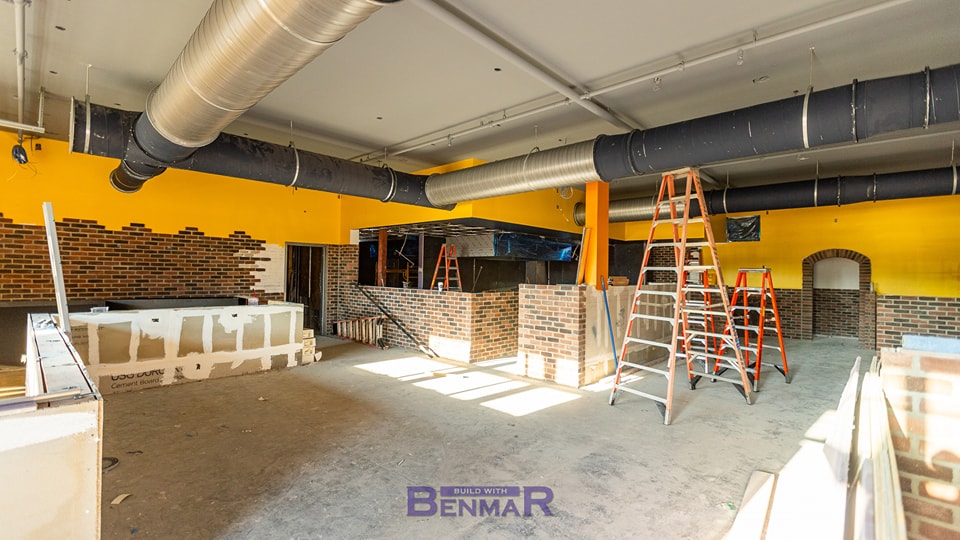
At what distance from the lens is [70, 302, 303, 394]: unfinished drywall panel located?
4613 millimetres

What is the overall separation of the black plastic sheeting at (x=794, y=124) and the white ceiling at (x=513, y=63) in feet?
1.38

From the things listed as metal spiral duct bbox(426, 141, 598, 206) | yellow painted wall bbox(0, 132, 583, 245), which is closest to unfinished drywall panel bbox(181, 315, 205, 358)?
yellow painted wall bbox(0, 132, 583, 245)

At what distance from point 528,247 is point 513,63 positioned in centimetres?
488

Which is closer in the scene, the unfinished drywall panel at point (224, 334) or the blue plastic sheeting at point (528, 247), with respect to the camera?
the unfinished drywall panel at point (224, 334)

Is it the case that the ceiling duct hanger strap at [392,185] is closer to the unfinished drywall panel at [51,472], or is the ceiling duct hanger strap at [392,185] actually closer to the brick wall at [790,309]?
the unfinished drywall panel at [51,472]

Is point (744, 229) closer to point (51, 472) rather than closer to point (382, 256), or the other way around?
point (382, 256)

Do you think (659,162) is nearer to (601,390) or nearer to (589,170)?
(589,170)

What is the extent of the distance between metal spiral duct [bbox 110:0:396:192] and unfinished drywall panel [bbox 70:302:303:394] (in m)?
2.70

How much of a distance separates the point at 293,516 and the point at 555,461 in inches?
69.0

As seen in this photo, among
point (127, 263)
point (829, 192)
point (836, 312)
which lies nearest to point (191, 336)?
point (127, 263)

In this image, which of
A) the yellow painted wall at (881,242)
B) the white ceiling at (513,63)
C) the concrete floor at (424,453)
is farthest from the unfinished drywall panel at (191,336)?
the yellow painted wall at (881,242)

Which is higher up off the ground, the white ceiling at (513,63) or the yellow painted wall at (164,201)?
the white ceiling at (513,63)

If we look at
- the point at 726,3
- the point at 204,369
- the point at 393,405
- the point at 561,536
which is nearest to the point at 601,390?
the point at 393,405

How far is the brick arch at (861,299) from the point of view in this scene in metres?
7.72
